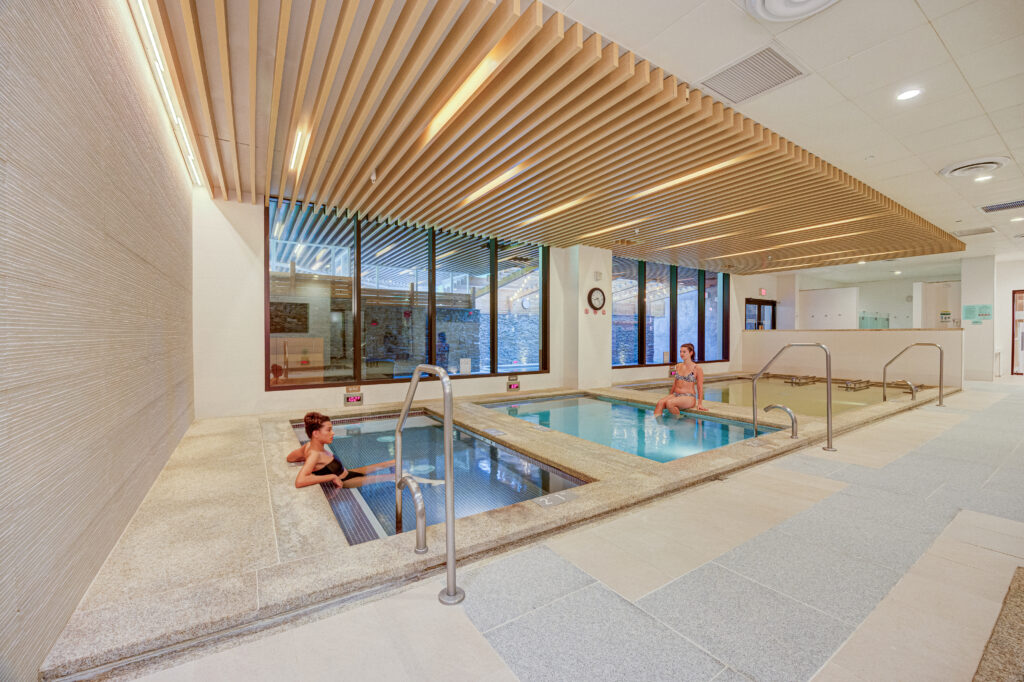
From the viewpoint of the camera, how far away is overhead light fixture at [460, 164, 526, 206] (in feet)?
14.7

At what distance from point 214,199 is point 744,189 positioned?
6.72 m

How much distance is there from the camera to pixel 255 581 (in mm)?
1750

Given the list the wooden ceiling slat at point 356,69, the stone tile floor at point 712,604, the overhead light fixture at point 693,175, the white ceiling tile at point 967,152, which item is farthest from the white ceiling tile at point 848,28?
the stone tile floor at point 712,604

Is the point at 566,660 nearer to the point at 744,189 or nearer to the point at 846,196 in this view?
the point at 744,189

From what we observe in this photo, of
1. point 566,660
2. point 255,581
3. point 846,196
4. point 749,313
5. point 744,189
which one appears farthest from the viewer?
point 749,313

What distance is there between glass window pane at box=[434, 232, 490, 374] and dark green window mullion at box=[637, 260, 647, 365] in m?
4.14

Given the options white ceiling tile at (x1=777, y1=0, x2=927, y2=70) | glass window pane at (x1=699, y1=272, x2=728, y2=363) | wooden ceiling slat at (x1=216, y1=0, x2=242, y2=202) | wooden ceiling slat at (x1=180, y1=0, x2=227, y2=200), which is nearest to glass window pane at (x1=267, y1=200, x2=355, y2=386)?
wooden ceiling slat at (x1=216, y1=0, x2=242, y2=202)

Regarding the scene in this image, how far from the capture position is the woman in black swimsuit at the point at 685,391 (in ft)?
19.6

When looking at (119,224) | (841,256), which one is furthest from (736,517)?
(841,256)

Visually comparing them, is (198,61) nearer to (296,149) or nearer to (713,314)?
(296,149)

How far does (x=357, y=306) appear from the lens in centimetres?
630

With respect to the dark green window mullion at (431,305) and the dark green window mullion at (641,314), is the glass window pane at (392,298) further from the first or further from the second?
the dark green window mullion at (641,314)

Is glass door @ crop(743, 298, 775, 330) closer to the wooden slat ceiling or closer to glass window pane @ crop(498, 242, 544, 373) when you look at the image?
the wooden slat ceiling

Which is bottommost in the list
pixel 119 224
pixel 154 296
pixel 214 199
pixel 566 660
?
pixel 566 660
